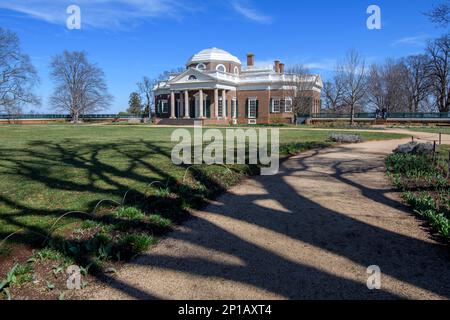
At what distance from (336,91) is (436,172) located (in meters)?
66.8

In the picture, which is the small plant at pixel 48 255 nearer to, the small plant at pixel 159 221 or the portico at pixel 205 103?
the small plant at pixel 159 221

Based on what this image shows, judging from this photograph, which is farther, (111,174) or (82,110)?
(82,110)

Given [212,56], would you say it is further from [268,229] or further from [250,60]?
[268,229]

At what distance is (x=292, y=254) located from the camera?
430cm

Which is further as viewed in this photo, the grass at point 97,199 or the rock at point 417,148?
the rock at point 417,148

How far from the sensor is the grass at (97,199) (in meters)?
4.42

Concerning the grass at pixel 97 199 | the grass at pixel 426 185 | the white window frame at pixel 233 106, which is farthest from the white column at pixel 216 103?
the grass at pixel 426 185

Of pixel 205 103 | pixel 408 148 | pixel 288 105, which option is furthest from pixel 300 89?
pixel 408 148

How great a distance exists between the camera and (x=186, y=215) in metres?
5.81

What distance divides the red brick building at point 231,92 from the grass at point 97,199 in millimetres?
32891

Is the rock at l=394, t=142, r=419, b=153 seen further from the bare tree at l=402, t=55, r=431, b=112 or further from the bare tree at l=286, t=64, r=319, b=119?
the bare tree at l=402, t=55, r=431, b=112
